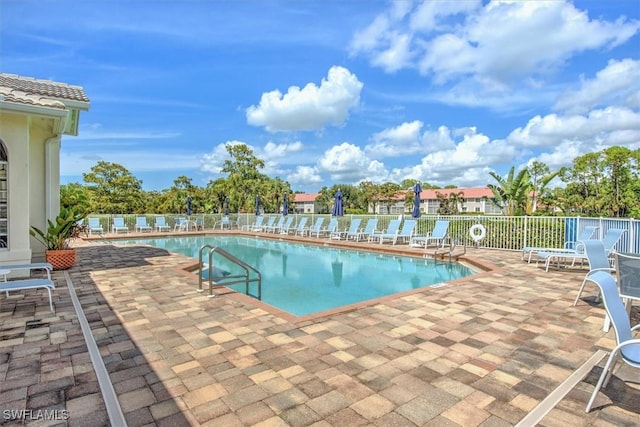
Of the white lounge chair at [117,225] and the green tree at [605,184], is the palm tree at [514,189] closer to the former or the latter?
the green tree at [605,184]

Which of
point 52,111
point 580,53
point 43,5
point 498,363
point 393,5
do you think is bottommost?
point 498,363

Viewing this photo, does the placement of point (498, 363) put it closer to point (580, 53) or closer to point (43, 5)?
point (43, 5)

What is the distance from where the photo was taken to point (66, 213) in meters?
8.04

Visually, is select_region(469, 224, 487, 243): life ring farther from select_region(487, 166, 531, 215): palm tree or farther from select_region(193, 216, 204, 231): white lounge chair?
select_region(193, 216, 204, 231): white lounge chair

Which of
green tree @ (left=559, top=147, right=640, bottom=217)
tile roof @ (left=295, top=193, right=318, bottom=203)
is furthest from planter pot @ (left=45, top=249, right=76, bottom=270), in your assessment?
A: tile roof @ (left=295, top=193, right=318, bottom=203)

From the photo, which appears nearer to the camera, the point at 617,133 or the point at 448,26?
the point at 448,26

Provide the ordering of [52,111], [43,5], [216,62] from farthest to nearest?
[216,62] → [43,5] → [52,111]

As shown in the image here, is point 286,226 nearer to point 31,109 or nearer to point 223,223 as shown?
point 223,223

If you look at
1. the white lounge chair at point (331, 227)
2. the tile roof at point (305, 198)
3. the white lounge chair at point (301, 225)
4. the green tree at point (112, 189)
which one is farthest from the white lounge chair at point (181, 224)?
the tile roof at point (305, 198)

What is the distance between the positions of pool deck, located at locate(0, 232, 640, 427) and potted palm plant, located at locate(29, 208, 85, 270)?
2.64m

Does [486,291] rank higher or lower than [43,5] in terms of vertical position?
lower

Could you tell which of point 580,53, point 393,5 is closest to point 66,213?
point 393,5

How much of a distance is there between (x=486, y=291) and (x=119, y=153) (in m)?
34.0

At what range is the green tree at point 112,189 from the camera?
3102 cm
